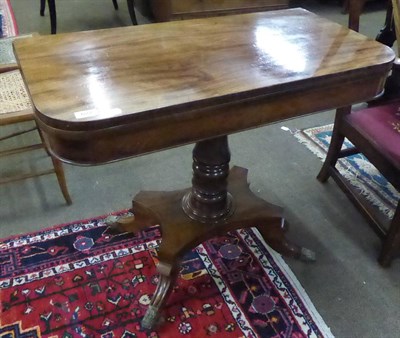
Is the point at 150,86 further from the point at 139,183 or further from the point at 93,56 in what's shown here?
the point at 139,183

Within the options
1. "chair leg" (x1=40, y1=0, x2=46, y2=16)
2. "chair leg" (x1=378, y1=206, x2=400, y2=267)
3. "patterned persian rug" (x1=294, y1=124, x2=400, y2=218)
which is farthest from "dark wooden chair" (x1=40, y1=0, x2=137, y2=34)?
"chair leg" (x1=378, y1=206, x2=400, y2=267)

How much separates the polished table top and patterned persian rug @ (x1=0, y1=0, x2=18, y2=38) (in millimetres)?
2216

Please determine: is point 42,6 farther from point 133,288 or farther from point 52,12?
point 133,288

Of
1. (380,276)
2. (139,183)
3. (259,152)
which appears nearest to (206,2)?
(259,152)

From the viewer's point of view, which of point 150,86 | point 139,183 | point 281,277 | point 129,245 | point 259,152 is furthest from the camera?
point 259,152

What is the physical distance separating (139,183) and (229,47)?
90 cm

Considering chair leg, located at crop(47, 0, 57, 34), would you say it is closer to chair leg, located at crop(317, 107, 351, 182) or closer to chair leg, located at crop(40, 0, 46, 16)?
chair leg, located at crop(40, 0, 46, 16)

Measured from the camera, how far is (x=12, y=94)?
5.39 feet

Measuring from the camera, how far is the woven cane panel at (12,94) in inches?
61.7

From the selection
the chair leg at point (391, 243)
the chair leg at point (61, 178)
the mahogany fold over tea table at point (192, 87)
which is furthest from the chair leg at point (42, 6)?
the chair leg at point (391, 243)

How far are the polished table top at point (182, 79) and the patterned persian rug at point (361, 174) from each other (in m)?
0.84

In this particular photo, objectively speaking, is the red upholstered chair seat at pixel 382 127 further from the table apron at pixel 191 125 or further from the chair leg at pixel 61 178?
the chair leg at pixel 61 178

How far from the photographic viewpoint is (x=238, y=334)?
1276mm

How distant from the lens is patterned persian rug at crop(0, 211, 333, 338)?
4.22ft
